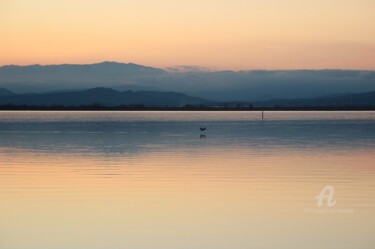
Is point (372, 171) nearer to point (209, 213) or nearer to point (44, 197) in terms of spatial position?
point (209, 213)

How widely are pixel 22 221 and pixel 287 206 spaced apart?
5122 millimetres

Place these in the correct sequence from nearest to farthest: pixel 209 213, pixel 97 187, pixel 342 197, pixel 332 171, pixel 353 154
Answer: pixel 209 213 → pixel 342 197 → pixel 97 187 → pixel 332 171 → pixel 353 154

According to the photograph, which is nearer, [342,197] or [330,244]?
[330,244]

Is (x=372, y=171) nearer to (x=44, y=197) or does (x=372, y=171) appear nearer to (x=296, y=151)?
(x=296, y=151)

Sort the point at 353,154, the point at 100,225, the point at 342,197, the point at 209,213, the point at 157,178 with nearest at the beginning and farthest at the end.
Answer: the point at 100,225 < the point at 209,213 < the point at 342,197 < the point at 157,178 < the point at 353,154

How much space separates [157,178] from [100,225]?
6366 mm

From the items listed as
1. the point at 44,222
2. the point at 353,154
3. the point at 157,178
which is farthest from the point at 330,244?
the point at 353,154

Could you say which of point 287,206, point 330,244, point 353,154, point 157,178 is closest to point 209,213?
point 287,206

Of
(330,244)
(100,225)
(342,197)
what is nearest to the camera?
(330,244)

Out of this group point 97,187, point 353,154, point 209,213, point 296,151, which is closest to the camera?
point 209,213

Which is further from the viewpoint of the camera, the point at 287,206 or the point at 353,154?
the point at 353,154

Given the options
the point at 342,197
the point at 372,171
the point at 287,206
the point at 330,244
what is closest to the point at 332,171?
the point at 372,171

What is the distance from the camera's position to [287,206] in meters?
13.4

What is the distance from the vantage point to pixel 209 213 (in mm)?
12672
